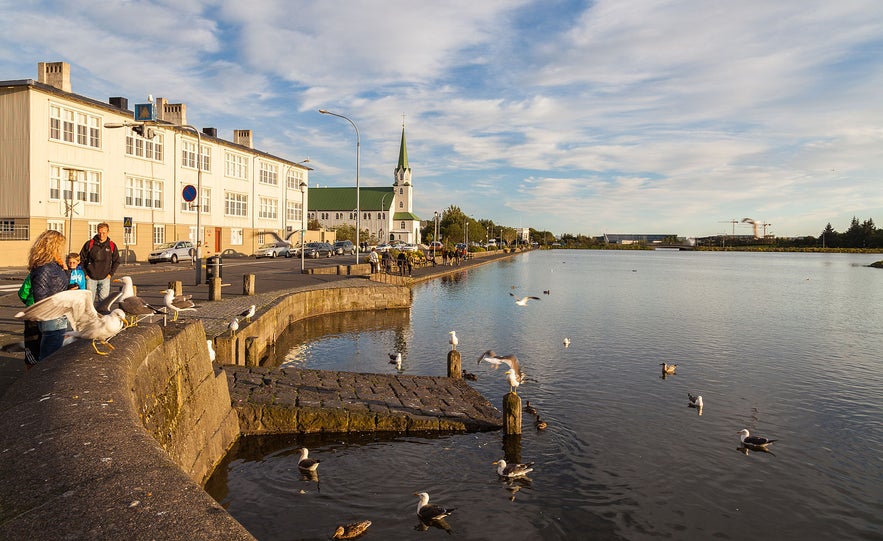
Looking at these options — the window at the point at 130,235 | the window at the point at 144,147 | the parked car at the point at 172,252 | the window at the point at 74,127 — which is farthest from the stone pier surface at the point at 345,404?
the window at the point at 144,147

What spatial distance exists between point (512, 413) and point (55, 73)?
146ft

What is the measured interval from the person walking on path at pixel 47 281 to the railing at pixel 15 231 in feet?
119

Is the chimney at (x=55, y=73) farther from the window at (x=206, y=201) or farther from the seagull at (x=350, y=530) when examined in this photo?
the seagull at (x=350, y=530)

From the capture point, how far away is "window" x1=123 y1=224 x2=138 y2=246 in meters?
45.0

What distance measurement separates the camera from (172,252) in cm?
4466

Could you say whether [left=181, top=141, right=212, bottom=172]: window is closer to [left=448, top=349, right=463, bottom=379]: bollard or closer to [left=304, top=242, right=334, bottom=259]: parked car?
[left=304, top=242, right=334, bottom=259]: parked car

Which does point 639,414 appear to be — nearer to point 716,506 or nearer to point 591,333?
point 716,506

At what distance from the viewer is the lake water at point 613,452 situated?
8227mm

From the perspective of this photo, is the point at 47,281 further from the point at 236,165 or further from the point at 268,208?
the point at 268,208

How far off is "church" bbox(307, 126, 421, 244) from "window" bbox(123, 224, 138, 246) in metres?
95.0

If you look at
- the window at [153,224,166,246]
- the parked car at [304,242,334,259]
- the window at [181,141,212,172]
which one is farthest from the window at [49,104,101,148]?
the parked car at [304,242,334,259]

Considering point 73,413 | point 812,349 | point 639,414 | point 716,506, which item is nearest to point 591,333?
point 812,349

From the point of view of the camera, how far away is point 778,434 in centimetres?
1216

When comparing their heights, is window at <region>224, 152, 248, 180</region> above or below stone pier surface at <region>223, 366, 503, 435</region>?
above
